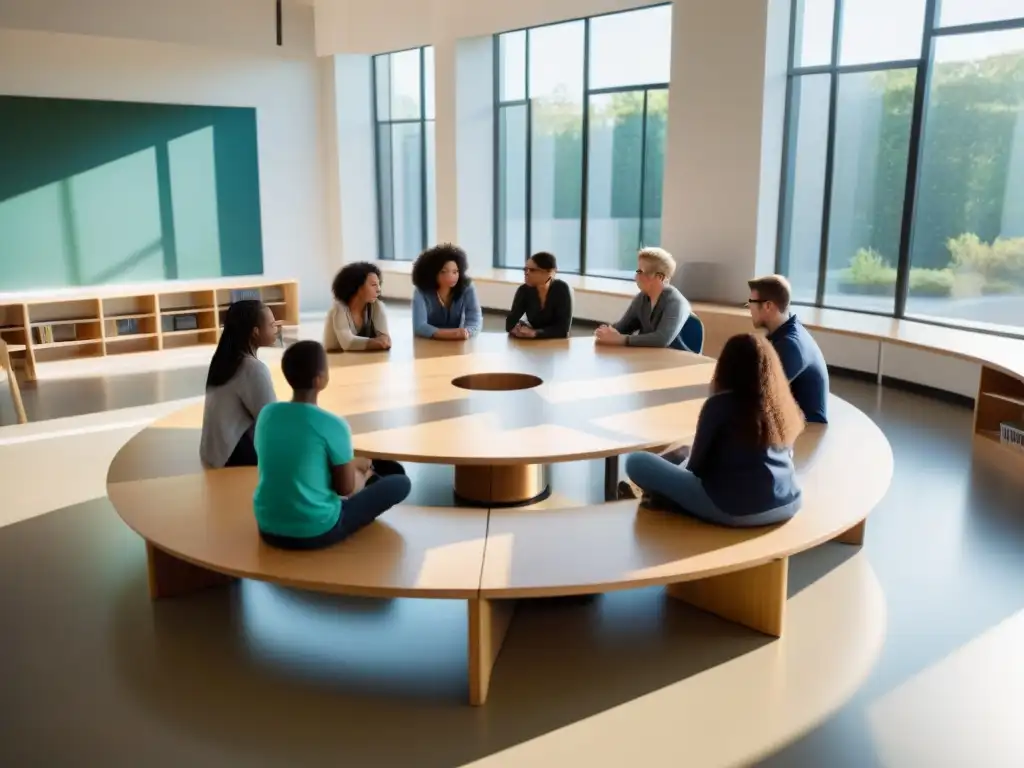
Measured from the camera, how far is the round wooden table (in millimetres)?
3453

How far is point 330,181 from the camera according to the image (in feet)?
38.1

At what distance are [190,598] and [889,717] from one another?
260cm

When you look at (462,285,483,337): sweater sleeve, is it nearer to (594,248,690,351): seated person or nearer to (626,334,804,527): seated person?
(594,248,690,351): seated person

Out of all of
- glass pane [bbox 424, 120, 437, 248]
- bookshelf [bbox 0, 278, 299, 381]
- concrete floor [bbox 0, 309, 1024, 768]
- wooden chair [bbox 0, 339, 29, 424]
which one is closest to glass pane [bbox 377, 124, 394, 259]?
glass pane [bbox 424, 120, 437, 248]

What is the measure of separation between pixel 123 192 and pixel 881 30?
7613 millimetres

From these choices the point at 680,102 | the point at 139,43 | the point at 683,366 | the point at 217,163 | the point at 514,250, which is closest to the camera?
the point at 683,366

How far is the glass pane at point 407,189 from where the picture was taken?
39.3ft

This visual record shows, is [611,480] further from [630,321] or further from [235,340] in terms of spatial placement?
[235,340]

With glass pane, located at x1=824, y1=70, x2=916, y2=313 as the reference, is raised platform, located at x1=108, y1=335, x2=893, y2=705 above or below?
below

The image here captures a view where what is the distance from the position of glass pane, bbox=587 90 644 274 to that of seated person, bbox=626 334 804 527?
7184 mm

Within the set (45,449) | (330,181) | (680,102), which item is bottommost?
(45,449)

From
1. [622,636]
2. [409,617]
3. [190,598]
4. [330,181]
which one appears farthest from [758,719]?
[330,181]

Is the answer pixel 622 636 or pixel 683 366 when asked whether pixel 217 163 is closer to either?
pixel 683 366

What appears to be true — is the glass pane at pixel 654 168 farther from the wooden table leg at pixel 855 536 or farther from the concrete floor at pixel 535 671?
the concrete floor at pixel 535 671
